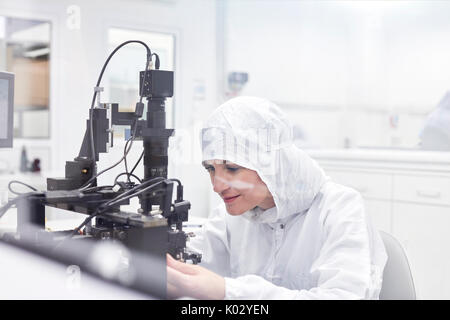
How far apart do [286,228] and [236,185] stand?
20cm

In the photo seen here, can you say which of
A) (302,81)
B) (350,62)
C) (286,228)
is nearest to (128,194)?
(286,228)

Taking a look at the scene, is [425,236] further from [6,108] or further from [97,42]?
[6,108]

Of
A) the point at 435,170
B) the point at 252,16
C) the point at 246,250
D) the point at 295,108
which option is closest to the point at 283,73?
the point at 295,108

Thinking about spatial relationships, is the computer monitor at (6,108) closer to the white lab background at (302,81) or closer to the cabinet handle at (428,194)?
the white lab background at (302,81)

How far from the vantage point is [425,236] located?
226 cm

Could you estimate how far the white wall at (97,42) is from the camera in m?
1.97

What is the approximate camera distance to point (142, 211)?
0.83 meters

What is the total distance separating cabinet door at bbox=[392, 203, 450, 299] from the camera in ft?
7.20

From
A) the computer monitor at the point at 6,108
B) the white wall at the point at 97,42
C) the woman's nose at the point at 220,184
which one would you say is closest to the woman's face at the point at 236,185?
the woman's nose at the point at 220,184

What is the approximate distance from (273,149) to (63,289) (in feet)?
1.63

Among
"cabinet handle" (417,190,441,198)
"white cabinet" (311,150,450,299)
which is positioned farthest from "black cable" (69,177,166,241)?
"cabinet handle" (417,190,441,198)

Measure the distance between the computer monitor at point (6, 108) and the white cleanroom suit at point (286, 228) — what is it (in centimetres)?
59

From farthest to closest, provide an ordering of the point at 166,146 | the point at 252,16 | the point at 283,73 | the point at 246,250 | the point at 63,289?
the point at 283,73 → the point at 252,16 → the point at 246,250 → the point at 166,146 → the point at 63,289

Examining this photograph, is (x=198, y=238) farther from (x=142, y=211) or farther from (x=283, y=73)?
(x=283, y=73)
